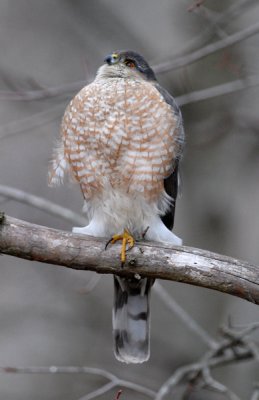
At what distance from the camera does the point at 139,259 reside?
4184 millimetres

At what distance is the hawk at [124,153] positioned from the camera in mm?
4539

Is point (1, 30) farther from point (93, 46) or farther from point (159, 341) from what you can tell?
point (159, 341)

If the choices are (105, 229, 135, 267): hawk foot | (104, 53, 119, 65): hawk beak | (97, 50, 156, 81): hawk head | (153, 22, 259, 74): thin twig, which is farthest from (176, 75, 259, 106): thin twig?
(105, 229, 135, 267): hawk foot

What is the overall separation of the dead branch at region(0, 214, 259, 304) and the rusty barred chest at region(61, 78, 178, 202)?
1.71 ft

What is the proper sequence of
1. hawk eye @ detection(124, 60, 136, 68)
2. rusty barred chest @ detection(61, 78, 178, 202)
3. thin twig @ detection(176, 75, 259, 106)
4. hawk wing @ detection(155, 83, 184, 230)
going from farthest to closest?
thin twig @ detection(176, 75, 259, 106) → hawk eye @ detection(124, 60, 136, 68) → hawk wing @ detection(155, 83, 184, 230) → rusty barred chest @ detection(61, 78, 178, 202)

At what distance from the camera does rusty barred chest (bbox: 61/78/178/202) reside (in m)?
4.54

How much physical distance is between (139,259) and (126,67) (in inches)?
56.8

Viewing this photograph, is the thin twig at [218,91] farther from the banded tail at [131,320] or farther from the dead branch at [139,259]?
the dead branch at [139,259]

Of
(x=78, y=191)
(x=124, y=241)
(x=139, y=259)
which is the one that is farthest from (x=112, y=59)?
(x=78, y=191)

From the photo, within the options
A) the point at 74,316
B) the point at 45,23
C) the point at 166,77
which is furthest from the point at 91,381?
the point at 45,23

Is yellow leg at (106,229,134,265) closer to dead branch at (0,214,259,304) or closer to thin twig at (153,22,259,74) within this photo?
dead branch at (0,214,259,304)

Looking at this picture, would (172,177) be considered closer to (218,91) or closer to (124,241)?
(124,241)

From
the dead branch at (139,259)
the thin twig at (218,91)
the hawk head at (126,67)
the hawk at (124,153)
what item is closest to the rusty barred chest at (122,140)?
the hawk at (124,153)

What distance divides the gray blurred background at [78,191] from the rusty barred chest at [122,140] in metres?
0.68
